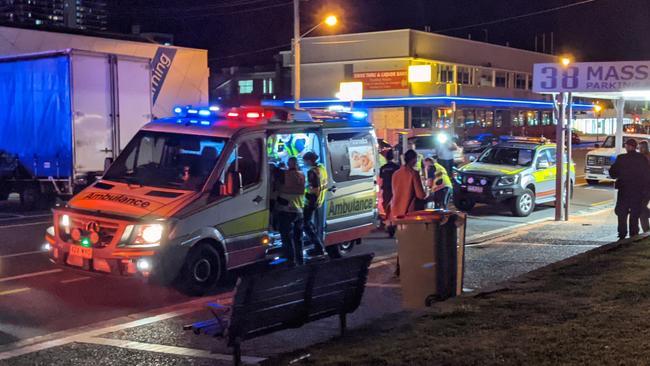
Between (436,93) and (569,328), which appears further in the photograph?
(436,93)

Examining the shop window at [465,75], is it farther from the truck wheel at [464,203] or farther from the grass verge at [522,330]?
the grass verge at [522,330]

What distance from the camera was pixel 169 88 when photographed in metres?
23.1

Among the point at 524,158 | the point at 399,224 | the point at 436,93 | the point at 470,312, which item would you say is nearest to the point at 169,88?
the point at 524,158

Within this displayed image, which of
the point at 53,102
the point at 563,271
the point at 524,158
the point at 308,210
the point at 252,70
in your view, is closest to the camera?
the point at 563,271

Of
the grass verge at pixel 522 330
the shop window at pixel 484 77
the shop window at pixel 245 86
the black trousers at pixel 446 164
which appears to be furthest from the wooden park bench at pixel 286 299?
the shop window at pixel 245 86

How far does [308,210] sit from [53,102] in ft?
27.7

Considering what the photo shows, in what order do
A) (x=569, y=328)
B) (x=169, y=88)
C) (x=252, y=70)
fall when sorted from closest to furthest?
(x=569, y=328)
(x=169, y=88)
(x=252, y=70)

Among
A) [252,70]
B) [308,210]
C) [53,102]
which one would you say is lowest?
[308,210]

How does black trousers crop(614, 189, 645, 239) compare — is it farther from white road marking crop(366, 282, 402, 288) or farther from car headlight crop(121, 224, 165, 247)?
car headlight crop(121, 224, 165, 247)

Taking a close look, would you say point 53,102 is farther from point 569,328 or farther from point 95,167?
point 569,328

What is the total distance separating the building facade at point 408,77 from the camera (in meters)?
55.4

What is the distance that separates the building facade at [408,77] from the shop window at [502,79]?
1.74 feet

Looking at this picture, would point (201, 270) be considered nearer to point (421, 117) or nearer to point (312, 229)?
point (312, 229)

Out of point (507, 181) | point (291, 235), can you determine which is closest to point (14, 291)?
point (291, 235)
